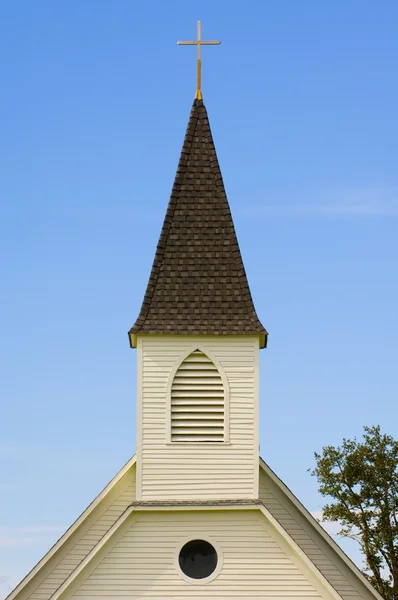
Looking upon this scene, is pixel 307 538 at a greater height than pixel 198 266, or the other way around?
pixel 198 266

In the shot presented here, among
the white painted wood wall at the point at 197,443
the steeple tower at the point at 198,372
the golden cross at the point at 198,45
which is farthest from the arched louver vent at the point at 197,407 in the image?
the golden cross at the point at 198,45

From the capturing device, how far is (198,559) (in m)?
20.7

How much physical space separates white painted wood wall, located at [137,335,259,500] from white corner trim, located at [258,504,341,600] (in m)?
0.79

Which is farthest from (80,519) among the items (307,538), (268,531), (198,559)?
(307,538)

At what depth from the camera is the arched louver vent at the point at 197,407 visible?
2138cm

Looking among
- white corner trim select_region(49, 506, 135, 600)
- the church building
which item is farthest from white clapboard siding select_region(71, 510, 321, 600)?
white corner trim select_region(49, 506, 135, 600)

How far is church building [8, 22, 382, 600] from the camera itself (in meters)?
20.5

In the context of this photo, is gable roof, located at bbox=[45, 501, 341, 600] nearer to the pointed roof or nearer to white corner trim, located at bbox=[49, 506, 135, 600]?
white corner trim, located at bbox=[49, 506, 135, 600]

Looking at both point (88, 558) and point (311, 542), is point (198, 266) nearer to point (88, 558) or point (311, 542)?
point (88, 558)

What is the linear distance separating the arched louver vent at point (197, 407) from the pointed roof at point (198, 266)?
85cm

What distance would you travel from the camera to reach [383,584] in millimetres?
36031

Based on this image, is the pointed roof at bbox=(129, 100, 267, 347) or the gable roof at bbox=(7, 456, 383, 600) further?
the gable roof at bbox=(7, 456, 383, 600)

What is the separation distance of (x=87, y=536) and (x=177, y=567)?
2962 mm

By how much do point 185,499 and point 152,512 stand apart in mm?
643
